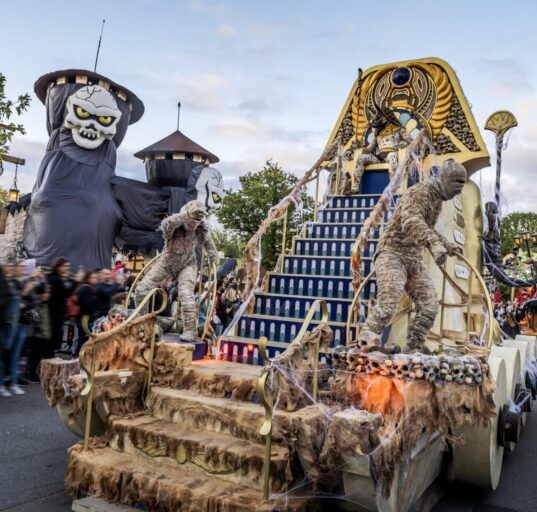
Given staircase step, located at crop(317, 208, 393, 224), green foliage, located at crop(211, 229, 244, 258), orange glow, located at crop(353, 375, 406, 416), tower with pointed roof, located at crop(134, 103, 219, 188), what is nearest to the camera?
orange glow, located at crop(353, 375, 406, 416)

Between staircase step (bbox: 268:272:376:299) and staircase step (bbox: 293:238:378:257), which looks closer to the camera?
staircase step (bbox: 268:272:376:299)

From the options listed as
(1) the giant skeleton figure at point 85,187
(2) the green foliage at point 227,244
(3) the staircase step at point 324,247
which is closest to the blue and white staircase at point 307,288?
(3) the staircase step at point 324,247

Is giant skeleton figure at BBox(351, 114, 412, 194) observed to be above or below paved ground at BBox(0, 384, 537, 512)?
above

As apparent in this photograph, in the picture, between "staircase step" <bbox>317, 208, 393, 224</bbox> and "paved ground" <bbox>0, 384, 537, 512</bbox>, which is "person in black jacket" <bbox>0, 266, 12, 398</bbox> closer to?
"paved ground" <bbox>0, 384, 537, 512</bbox>

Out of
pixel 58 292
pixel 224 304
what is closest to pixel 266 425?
pixel 58 292

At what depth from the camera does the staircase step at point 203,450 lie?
124 inches

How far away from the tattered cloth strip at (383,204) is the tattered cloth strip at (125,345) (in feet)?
7.92

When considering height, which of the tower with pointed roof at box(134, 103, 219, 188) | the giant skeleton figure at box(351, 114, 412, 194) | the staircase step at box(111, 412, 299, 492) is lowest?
the staircase step at box(111, 412, 299, 492)

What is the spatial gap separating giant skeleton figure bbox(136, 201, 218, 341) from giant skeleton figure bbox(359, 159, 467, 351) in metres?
2.03

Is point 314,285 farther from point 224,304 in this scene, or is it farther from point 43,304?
point 224,304

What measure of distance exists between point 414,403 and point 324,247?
3876mm

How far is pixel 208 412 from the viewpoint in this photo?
371cm

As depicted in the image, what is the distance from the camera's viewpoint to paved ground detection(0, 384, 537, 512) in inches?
148

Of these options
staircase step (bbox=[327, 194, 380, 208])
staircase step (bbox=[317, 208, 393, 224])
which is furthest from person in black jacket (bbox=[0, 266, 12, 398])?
staircase step (bbox=[327, 194, 380, 208])
